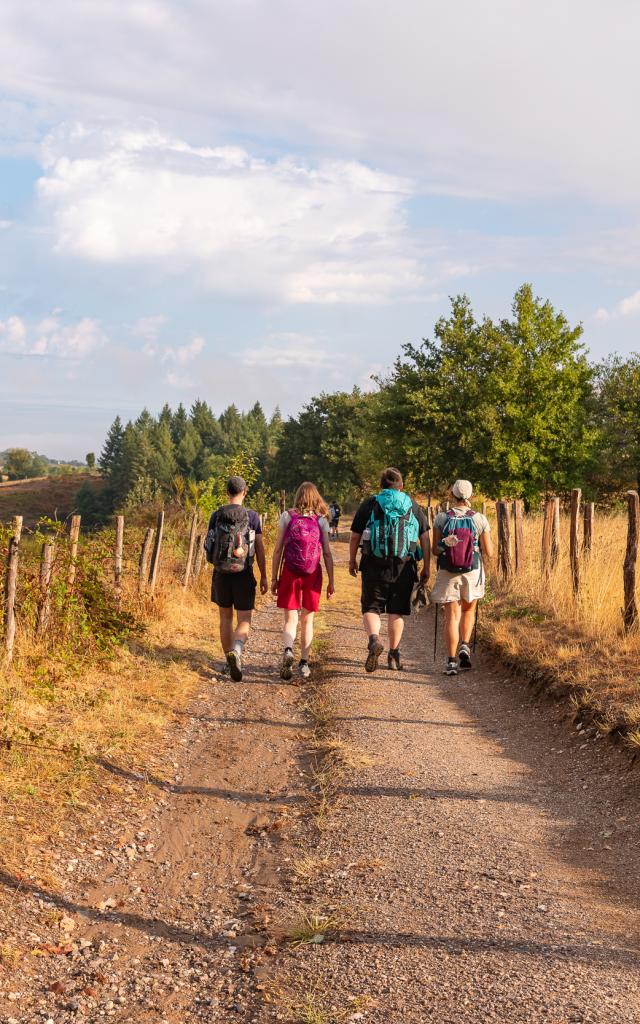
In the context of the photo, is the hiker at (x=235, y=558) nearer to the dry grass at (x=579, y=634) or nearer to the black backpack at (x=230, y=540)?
the black backpack at (x=230, y=540)

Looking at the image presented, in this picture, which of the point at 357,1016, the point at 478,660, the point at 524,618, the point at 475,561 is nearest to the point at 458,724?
the point at 475,561

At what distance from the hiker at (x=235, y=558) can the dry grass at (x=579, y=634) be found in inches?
128

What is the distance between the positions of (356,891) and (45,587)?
5365 millimetres

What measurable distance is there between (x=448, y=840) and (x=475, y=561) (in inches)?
182

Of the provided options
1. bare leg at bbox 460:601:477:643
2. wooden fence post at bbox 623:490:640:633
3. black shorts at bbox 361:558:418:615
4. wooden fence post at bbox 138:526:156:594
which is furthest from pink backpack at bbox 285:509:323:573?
wooden fence post at bbox 138:526:156:594

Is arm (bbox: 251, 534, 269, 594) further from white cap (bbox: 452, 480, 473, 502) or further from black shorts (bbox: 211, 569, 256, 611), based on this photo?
white cap (bbox: 452, 480, 473, 502)

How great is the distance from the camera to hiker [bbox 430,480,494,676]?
9305mm

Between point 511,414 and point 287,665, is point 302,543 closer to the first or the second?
point 287,665

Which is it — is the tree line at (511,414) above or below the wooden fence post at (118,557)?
above

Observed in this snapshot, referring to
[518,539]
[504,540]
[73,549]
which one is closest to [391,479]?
[73,549]

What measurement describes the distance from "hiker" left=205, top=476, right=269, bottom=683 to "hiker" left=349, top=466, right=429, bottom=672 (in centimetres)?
105

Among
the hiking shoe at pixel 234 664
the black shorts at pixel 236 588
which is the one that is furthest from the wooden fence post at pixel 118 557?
the hiking shoe at pixel 234 664

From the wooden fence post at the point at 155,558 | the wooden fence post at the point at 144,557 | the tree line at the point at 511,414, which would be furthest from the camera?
the tree line at the point at 511,414

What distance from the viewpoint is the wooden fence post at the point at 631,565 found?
9.73 m
